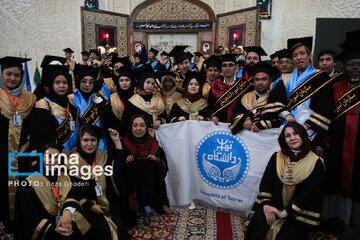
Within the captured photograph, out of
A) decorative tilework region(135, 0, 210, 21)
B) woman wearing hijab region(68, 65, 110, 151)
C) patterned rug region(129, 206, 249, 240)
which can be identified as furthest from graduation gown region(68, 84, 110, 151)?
decorative tilework region(135, 0, 210, 21)

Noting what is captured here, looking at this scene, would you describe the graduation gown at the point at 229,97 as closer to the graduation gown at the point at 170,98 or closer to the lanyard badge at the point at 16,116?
the graduation gown at the point at 170,98

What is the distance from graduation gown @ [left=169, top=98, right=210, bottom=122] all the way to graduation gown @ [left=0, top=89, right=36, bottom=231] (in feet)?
7.05

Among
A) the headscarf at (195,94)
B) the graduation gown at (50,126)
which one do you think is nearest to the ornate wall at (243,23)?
the headscarf at (195,94)

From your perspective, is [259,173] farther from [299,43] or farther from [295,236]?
[299,43]

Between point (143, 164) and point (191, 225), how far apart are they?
107cm

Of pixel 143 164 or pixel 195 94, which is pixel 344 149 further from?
pixel 143 164

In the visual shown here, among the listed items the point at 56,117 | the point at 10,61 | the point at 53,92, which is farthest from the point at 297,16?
the point at 10,61

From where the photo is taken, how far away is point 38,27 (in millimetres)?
11891

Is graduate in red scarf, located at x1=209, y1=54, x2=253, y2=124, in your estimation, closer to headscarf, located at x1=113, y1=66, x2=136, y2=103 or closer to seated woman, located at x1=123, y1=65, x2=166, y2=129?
seated woman, located at x1=123, y1=65, x2=166, y2=129

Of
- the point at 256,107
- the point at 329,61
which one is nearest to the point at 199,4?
the point at 329,61

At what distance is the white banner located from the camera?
3.62m

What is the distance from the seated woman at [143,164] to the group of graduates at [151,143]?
0.01 metres

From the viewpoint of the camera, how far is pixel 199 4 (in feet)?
46.1

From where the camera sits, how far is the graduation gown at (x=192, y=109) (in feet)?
14.2
